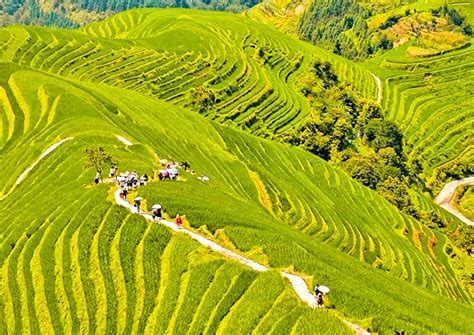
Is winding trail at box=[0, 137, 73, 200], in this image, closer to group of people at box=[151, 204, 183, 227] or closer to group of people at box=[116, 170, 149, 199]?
group of people at box=[116, 170, 149, 199]

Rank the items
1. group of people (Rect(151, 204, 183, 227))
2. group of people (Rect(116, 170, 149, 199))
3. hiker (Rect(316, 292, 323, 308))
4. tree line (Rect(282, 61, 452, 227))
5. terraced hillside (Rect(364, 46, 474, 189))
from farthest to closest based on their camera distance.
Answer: terraced hillside (Rect(364, 46, 474, 189)), tree line (Rect(282, 61, 452, 227)), group of people (Rect(116, 170, 149, 199)), group of people (Rect(151, 204, 183, 227)), hiker (Rect(316, 292, 323, 308))

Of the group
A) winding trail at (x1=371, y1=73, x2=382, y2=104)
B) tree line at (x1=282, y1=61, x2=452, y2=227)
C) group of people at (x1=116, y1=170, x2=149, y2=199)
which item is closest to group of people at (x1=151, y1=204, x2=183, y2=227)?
group of people at (x1=116, y1=170, x2=149, y2=199)

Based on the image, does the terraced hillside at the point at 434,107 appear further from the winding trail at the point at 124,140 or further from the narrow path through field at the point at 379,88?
the winding trail at the point at 124,140

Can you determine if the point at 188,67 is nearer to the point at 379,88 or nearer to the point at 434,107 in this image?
the point at 379,88

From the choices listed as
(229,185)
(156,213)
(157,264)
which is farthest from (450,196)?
(157,264)

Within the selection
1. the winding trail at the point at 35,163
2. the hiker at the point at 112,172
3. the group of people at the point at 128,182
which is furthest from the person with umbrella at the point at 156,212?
the winding trail at the point at 35,163

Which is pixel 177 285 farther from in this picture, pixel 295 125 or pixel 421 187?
pixel 421 187
